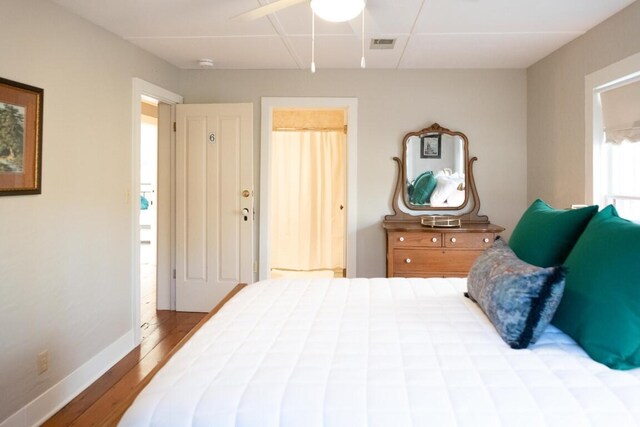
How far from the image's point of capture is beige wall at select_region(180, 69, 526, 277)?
410 centimetres

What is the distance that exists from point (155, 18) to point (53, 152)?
105 centimetres

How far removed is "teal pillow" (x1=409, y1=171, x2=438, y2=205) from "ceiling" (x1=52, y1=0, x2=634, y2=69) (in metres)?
1.00

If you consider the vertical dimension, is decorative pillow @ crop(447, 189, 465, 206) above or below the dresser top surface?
above

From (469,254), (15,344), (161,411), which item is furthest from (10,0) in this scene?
(469,254)

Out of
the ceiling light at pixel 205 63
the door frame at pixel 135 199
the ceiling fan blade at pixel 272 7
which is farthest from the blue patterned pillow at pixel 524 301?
the ceiling light at pixel 205 63

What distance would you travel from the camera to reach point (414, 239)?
3.69m

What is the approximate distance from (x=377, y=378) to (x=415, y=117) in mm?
3317

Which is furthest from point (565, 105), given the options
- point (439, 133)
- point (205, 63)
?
point (205, 63)

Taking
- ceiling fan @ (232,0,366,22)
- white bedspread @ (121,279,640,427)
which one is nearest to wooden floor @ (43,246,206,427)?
white bedspread @ (121,279,640,427)

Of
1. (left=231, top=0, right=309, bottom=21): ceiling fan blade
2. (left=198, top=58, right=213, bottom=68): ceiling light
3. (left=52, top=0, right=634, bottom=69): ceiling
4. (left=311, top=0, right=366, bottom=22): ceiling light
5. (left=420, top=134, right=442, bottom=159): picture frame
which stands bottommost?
(left=420, top=134, right=442, bottom=159): picture frame

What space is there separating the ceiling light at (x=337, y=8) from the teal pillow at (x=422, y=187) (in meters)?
2.28

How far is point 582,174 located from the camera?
3.14 meters

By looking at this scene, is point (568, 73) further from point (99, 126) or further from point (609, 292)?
point (99, 126)

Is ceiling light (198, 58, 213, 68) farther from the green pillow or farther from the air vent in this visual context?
the green pillow
